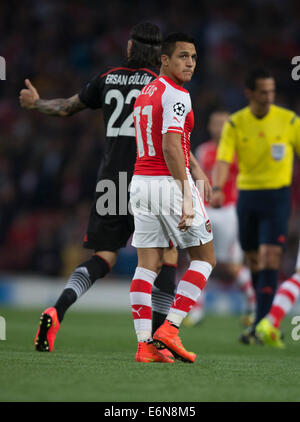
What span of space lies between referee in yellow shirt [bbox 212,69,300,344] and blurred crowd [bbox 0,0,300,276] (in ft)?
16.6

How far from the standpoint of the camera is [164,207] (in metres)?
4.47

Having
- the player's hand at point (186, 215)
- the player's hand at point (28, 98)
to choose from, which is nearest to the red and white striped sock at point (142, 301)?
the player's hand at point (186, 215)

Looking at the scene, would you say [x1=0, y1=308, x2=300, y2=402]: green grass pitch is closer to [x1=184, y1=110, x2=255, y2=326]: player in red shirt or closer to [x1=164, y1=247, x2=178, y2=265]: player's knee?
[x1=164, y1=247, x2=178, y2=265]: player's knee

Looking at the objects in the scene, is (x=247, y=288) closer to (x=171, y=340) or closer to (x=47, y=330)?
(x=47, y=330)

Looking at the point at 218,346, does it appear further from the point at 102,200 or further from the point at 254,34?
the point at 254,34

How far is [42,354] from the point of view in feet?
15.4

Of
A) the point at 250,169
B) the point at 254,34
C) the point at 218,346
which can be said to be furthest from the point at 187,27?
the point at 218,346

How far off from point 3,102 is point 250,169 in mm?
Answer: 9446

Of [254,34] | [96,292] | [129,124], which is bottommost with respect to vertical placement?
[96,292]

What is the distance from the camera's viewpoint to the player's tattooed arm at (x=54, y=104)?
5508 mm

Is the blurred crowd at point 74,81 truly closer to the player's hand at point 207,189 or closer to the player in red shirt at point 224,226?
the player in red shirt at point 224,226

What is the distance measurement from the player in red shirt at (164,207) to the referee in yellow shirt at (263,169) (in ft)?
7.00

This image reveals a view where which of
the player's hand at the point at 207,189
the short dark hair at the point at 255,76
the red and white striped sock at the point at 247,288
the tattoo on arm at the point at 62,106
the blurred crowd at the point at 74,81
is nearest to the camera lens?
the player's hand at the point at 207,189

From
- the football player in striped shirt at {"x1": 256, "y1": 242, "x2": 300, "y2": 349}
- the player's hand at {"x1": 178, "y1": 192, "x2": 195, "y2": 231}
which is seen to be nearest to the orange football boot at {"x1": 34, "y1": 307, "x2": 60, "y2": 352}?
the player's hand at {"x1": 178, "y1": 192, "x2": 195, "y2": 231}
